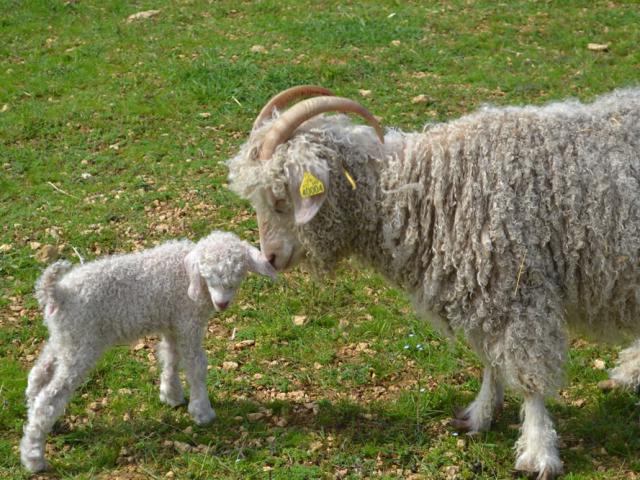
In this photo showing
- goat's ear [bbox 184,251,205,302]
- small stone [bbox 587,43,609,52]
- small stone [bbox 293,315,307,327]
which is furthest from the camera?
small stone [bbox 587,43,609,52]

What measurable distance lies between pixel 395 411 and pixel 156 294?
1595 millimetres

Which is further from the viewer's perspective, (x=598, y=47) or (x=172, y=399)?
(x=598, y=47)

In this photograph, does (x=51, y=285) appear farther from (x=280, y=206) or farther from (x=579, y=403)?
(x=579, y=403)

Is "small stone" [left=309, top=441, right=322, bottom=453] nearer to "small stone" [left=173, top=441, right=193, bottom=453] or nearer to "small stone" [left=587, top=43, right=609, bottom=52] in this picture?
"small stone" [left=173, top=441, right=193, bottom=453]

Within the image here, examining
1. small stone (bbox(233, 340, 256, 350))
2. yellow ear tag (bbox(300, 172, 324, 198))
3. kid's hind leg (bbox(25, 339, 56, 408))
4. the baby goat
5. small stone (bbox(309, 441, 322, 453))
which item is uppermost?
yellow ear tag (bbox(300, 172, 324, 198))

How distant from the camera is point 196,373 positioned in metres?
4.93

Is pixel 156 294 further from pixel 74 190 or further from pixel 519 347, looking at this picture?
pixel 74 190

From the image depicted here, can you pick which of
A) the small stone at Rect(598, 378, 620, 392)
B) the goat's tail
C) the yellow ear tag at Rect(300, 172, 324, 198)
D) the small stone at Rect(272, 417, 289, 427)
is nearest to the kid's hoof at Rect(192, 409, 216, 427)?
the small stone at Rect(272, 417, 289, 427)

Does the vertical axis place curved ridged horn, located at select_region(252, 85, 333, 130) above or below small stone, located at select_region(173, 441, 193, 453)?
above

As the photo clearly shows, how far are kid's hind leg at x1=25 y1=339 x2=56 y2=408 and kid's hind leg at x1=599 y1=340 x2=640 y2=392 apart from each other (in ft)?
10.9

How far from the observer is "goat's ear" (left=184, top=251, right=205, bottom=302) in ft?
15.4

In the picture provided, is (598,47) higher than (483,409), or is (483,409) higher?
(598,47)

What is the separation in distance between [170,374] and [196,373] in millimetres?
261

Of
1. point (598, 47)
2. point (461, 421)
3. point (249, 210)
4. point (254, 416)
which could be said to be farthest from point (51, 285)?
point (598, 47)
